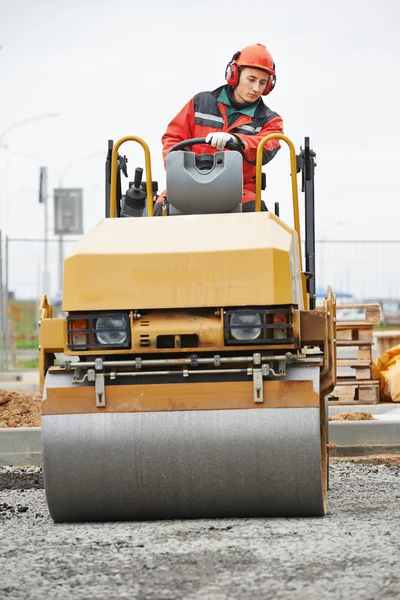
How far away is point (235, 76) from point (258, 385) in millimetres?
2724

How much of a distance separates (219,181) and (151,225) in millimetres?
527

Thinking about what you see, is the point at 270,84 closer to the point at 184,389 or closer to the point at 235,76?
the point at 235,76

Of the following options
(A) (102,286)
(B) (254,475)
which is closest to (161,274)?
(A) (102,286)

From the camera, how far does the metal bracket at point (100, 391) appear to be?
6297 millimetres

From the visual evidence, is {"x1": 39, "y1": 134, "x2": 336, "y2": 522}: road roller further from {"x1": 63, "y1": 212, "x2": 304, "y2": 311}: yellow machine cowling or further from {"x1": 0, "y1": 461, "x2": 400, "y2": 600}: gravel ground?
{"x1": 0, "y1": 461, "x2": 400, "y2": 600}: gravel ground

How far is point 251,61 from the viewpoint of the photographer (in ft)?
26.5

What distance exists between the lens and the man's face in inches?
317

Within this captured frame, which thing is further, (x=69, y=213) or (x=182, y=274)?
(x=69, y=213)

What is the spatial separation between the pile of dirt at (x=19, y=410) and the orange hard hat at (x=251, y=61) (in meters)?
4.68

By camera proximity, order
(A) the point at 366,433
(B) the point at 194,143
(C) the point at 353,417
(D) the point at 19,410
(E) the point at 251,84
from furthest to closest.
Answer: (D) the point at 19,410 → (C) the point at 353,417 → (A) the point at 366,433 → (E) the point at 251,84 → (B) the point at 194,143

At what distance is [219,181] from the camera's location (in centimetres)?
698

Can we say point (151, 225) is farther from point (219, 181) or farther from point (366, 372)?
point (366, 372)

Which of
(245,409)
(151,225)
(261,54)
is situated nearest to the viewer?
(245,409)

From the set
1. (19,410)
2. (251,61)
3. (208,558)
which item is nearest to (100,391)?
(208,558)
